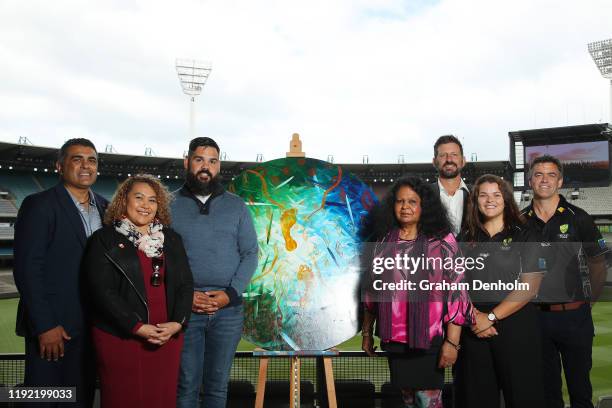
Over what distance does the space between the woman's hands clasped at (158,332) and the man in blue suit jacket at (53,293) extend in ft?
1.42

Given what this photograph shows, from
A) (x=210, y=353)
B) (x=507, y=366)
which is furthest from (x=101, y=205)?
(x=507, y=366)

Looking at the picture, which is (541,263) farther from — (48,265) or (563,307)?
(48,265)

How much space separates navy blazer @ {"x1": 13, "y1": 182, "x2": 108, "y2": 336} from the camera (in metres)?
2.14

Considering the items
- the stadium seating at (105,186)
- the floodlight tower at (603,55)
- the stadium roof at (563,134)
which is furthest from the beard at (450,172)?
the floodlight tower at (603,55)

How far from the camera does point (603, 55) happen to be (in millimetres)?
25234

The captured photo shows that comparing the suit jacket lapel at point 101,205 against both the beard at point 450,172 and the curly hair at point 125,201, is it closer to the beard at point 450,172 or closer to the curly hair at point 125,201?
the curly hair at point 125,201

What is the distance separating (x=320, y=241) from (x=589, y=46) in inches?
1132

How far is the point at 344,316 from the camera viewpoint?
8.38 ft

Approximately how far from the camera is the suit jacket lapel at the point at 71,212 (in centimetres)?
226

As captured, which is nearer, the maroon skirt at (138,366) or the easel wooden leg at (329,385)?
the maroon skirt at (138,366)

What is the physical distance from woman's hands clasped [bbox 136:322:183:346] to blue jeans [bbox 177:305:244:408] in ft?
0.75

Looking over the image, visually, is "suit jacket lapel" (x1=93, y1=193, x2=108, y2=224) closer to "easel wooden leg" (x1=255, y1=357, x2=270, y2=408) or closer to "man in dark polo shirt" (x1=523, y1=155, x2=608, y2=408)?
"easel wooden leg" (x1=255, y1=357, x2=270, y2=408)

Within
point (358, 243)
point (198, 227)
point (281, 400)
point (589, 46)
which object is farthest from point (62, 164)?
point (589, 46)

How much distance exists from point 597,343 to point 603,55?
2421cm
